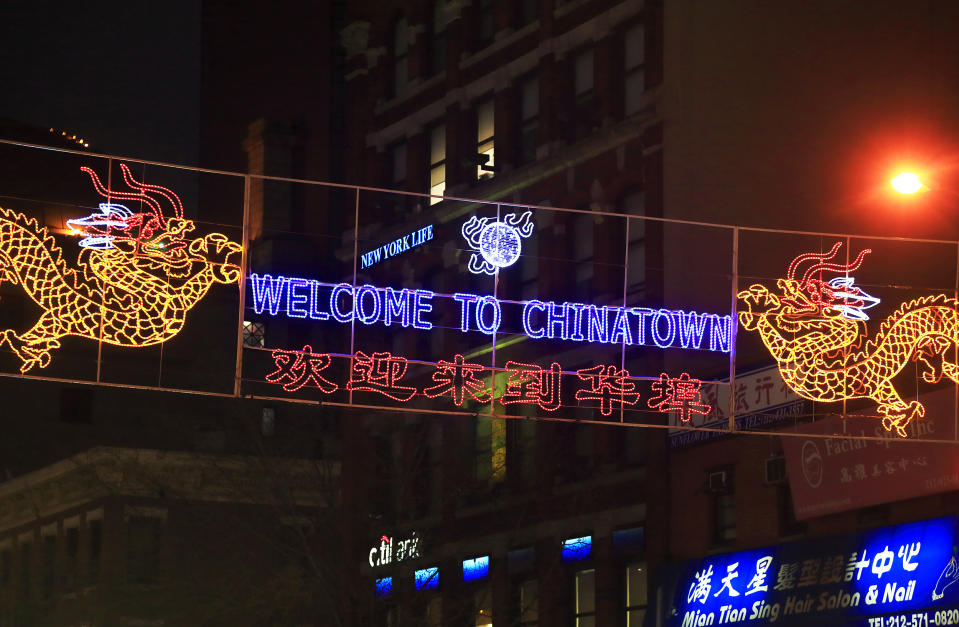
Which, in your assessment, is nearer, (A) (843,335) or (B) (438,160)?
(A) (843,335)

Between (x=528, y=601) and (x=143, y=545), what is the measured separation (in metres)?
23.9

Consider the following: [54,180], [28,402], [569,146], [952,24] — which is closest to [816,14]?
[952,24]

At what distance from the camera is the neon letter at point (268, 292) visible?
77.9ft

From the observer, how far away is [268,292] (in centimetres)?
2403

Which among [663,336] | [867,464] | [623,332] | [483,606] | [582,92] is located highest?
[582,92]

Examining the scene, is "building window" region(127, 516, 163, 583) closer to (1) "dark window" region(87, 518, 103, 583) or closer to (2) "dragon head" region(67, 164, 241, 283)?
(1) "dark window" region(87, 518, 103, 583)

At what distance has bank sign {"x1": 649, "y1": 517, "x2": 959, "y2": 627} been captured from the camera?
3005 centimetres

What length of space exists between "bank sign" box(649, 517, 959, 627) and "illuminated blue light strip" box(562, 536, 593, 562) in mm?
4097

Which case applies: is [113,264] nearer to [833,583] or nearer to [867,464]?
[833,583]

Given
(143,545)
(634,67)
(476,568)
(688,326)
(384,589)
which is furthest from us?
(143,545)

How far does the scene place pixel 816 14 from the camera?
133ft

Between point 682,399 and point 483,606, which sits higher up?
point 682,399

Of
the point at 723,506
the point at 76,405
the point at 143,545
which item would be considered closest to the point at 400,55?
the point at 723,506

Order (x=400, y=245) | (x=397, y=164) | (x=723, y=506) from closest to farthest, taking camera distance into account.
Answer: (x=723, y=506) → (x=400, y=245) → (x=397, y=164)
